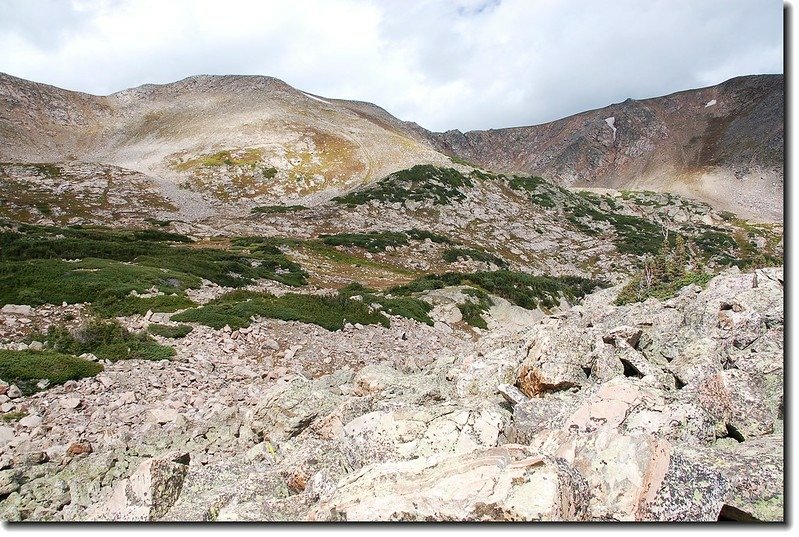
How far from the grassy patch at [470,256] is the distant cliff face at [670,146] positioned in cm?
7129

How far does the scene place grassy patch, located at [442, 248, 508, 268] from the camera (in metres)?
48.5

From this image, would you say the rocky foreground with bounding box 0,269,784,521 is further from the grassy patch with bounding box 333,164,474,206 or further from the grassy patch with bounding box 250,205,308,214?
the grassy patch with bounding box 333,164,474,206

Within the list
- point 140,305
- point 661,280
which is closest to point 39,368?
point 140,305

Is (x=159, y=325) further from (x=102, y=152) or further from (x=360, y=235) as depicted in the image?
(x=102, y=152)

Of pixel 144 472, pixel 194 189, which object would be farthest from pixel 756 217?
pixel 144 472

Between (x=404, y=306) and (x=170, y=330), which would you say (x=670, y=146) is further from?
(x=170, y=330)

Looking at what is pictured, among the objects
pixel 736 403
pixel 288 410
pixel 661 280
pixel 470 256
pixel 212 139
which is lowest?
pixel 288 410

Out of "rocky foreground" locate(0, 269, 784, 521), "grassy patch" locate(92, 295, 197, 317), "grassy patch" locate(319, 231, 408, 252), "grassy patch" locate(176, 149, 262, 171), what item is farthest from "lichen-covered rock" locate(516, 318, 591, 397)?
"grassy patch" locate(176, 149, 262, 171)

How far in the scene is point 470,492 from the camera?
14.6 ft

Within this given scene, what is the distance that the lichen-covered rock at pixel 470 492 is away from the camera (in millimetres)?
4270

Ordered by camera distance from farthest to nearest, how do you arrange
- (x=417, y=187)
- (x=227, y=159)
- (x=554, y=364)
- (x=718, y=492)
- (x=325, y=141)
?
(x=325, y=141), (x=227, y=159), (x=417, y=187), (x=554, y=364), (x=718, y=492)

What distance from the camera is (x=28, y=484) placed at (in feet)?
25.7

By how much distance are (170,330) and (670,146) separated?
151 meters

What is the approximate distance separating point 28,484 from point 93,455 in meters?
1.12
